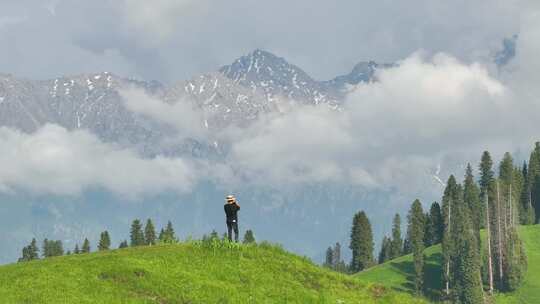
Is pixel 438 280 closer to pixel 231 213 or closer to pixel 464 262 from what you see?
pixel 464 262

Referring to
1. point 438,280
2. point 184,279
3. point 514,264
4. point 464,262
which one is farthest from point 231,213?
point 438,280

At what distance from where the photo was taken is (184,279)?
39.1 metres

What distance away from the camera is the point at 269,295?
1544 inches

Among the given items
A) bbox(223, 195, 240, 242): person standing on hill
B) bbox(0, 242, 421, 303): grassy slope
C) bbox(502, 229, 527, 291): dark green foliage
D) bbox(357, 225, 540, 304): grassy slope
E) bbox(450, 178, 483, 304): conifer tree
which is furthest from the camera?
bbox(502, 229, 527, 291): dark green foliage

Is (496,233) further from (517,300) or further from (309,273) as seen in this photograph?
(309,273)

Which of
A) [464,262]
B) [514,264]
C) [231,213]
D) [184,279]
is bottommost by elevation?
[184,279]

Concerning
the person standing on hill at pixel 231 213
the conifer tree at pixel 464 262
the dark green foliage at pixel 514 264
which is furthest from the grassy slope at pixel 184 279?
the dark green foliage at pixel 514 264

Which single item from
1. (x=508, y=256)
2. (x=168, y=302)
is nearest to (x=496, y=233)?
(x=508, y=256)

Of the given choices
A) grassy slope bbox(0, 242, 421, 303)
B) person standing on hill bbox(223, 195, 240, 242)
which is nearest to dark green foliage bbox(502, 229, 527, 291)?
grassy slope bbox(0, 242, 421, 303)

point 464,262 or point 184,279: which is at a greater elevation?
point 464,262

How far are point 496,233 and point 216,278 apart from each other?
497ft

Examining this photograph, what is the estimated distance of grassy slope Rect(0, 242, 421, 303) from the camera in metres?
36.8

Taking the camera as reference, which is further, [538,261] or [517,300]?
[538,261]

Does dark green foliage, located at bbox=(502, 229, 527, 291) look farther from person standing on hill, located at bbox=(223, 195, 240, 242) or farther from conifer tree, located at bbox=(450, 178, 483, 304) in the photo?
person standing on hill, located at bbox=(223, 195, 240, 242)
